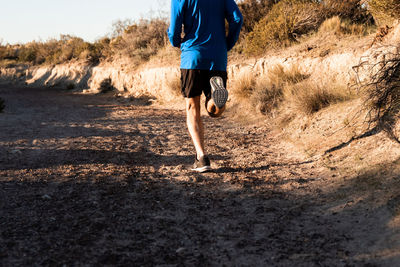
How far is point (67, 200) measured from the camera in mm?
3316

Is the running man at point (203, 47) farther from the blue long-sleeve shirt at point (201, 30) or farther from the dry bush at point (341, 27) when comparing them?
the dry bush at point (341, 27)

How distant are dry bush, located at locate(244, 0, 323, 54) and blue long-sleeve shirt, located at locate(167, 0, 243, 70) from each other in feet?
19.1

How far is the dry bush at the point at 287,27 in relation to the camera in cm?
955

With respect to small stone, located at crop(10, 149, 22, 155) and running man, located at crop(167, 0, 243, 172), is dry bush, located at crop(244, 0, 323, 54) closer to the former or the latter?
running man, located at crop(167, 0, 243, 172)

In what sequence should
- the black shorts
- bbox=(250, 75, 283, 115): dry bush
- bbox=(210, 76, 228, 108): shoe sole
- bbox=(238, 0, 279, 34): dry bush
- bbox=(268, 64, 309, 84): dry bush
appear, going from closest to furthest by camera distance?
bbox=(210, 76, 228, 108): shoe sole
the black shorts
bbox=(250, 75, 283, 115): dry bush
bbox=(268, 64, 309, 84): dry bush
bbox=(238, 0, 279, 34): dry bush

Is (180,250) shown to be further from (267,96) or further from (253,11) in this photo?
(253,11)

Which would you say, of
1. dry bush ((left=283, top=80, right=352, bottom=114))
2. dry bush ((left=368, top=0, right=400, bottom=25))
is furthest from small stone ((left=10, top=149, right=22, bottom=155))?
dry bush ((left=368, top=0, right=400, bottom=25))

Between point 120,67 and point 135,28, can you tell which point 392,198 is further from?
point 135,28

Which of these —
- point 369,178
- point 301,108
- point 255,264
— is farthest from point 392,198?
point 301,108

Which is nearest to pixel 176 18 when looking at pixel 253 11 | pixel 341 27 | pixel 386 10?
pixel 386 10

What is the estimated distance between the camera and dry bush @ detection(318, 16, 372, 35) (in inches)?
319

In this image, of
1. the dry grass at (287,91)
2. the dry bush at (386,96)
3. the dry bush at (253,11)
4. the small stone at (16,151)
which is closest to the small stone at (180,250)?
the dry bush at (386,96)

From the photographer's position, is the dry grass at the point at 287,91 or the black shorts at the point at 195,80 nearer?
the black shorts at the point at 195,80

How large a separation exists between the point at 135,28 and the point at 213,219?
16.9m
